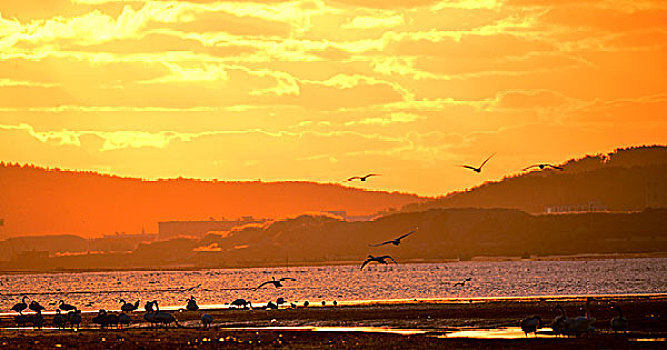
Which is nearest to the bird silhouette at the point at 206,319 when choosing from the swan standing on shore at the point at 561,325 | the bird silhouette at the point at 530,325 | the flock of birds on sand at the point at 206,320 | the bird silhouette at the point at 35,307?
the flock of birds on sand at the point at 206,320

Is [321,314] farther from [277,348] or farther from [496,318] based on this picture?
[277,348]

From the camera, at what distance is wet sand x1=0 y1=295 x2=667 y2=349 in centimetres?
5884

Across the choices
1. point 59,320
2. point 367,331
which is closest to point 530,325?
point 367,331

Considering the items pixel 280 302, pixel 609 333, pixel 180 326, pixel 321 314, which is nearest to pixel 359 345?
pixel 609 333

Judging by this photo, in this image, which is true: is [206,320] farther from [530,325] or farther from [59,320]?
[530,325]

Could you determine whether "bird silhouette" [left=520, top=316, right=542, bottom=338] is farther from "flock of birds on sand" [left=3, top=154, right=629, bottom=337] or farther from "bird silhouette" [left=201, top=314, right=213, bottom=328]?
"bird silhouette" [left=201, top=314, right=213, bottom=328]

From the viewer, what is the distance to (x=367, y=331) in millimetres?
70750

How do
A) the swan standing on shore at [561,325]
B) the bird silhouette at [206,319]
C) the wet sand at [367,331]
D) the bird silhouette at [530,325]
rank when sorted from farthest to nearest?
1. the bird silhouette at [206,319]
2. the bird silhouette at [530,325]
3. the wet sand at [367,331]
4. the swan standing on shore at [561,325]

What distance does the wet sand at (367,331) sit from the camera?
5884cm

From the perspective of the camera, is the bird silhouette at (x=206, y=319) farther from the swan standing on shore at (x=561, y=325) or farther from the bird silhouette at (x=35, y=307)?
the swan standing on shore at (x=561, y=325)

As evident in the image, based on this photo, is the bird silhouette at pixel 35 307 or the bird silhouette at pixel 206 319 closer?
the bird silhouette at pixel 206 319

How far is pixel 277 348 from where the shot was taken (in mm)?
60406

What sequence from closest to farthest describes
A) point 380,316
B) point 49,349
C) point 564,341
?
point 564,341, point 49,349, point 380,316

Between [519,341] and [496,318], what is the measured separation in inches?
805
